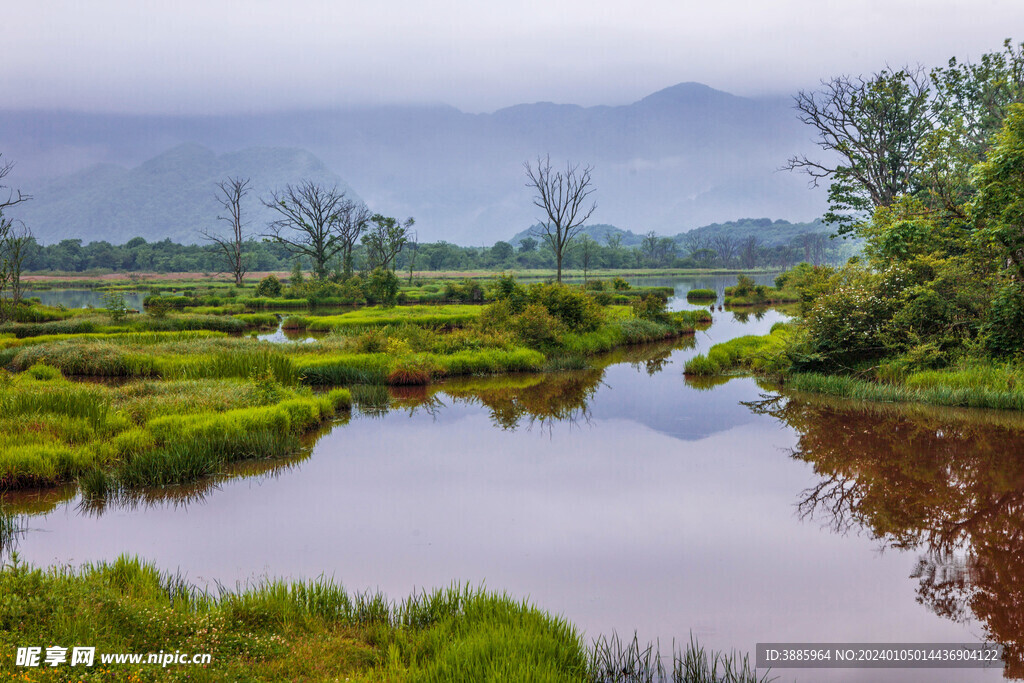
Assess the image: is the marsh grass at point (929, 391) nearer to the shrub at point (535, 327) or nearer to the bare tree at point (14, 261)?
the shrub at point (535, 327)

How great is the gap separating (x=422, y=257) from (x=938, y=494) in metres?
120

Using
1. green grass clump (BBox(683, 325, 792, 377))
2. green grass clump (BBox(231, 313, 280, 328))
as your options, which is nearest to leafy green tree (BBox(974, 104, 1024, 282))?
green grass clump (BBox(683, 325, 792, 377))

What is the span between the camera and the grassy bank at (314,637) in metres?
4.32

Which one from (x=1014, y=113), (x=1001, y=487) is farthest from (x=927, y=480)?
(x=1014, y=113)

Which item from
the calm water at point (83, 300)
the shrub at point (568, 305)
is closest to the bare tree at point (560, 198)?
the shrub at point (568, 305)

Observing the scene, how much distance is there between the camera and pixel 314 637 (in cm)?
505

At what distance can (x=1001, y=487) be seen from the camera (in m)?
9.06

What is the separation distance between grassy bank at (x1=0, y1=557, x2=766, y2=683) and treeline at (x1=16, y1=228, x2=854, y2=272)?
8946 centimetres

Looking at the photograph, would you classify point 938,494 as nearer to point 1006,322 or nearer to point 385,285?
point 1006,322

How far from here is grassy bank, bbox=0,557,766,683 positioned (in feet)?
14.2

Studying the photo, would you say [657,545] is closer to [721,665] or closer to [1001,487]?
[721,665]

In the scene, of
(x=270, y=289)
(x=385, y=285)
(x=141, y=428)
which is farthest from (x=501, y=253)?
(x=141, y=428)

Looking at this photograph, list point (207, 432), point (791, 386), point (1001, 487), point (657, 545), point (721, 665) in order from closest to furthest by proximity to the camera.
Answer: point (721, 665) → point (657, 545) → point (1001, 487) → point (207, 432) → point (791, 386)

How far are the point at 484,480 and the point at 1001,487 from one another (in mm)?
7219
